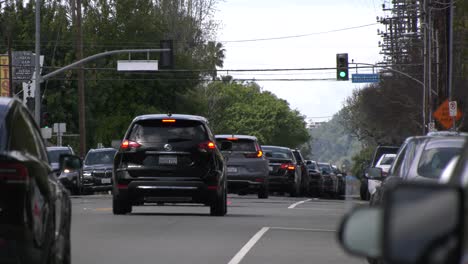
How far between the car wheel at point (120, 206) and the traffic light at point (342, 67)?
1596 inches

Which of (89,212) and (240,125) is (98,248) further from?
(240,125)

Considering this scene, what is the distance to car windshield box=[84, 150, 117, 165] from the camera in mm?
46719

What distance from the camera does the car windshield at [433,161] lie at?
12.5 metres

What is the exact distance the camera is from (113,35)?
95125 mm

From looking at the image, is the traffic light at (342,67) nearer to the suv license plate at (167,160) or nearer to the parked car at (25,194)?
the suv license plate at (167,160)

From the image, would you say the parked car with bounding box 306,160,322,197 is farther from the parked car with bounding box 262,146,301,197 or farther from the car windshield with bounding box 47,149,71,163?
the car windshield with bounding box 47,149,71,163

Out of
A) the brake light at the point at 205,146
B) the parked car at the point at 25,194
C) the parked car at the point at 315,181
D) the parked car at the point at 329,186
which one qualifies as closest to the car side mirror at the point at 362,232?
the parked car at the point at 25,194

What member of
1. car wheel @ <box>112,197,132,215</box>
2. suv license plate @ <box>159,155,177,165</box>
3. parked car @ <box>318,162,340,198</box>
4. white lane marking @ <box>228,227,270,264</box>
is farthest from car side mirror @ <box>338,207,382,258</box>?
parked car @ <box>318,162,340,198</box>

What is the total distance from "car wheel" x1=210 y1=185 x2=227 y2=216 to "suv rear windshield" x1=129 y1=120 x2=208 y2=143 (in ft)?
3.60

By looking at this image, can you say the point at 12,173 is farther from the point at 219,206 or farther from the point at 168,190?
the point at 219,206

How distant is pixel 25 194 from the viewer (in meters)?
8.82

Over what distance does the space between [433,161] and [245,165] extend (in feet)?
80.6

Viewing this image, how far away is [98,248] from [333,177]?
42.8 meters

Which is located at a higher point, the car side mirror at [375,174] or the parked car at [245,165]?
the car side mirror at [375,174]
